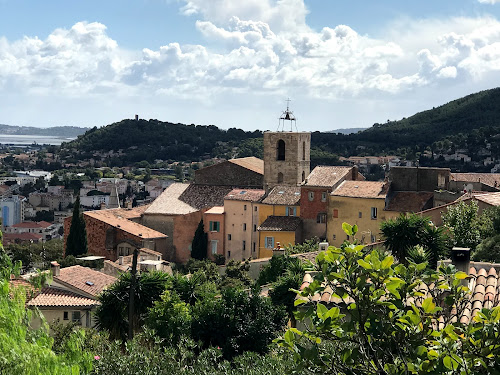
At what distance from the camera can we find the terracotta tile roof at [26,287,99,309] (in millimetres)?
29181

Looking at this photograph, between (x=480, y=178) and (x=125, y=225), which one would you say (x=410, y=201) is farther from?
(x=125, y=225)

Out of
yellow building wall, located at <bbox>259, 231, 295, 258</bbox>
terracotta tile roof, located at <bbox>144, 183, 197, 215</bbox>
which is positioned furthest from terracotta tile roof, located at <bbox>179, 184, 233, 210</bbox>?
yellow building wall, located at <bbox>259, 231, 295, 258</bbox>

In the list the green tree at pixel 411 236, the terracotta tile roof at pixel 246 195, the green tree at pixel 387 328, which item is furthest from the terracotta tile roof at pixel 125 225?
the green tree at pixel 387 328

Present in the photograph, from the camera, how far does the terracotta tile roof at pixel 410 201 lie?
1842 inches

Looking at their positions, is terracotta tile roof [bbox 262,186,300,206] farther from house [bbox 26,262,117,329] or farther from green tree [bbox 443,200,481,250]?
house [bbox 26,262,117,329]

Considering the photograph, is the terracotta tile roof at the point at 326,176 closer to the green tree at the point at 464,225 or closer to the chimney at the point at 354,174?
the chimney at the point at 354,174

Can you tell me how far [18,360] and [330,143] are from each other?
180373 mm

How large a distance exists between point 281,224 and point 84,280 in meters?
21.8

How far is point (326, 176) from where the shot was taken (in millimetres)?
53688

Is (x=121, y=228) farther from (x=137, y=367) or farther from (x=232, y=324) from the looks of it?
(x=137, y=367)

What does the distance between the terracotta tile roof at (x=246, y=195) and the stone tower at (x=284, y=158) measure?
12.7ft

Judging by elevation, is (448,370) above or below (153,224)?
above

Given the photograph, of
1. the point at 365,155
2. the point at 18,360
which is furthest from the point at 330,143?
the point at 18,360

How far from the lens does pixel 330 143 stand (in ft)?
622
